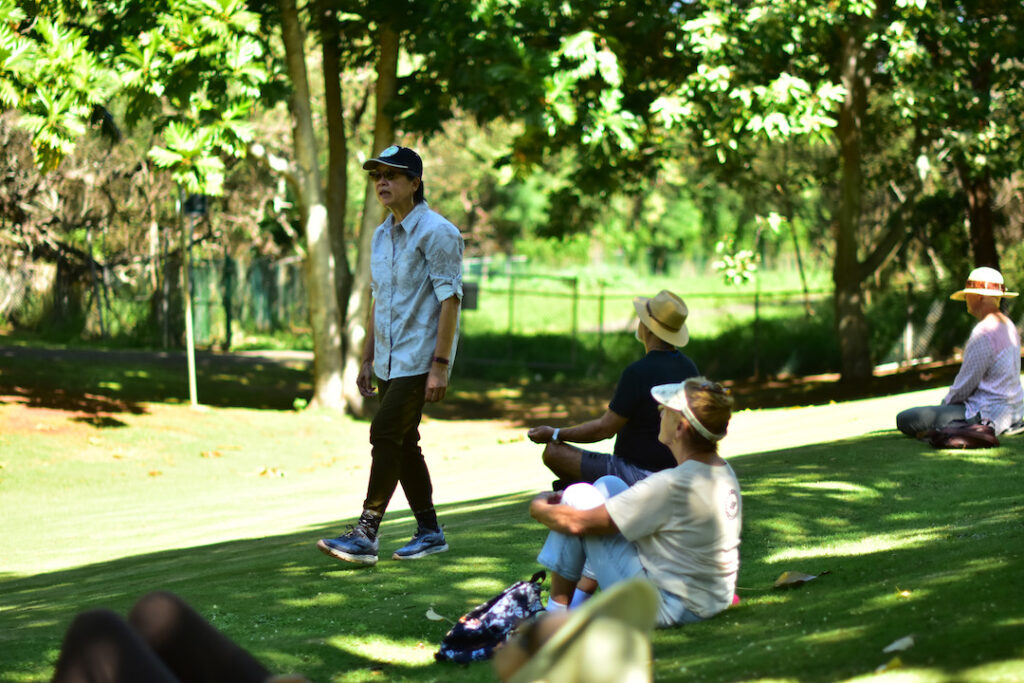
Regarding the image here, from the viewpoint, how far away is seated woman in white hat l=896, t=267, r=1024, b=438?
918 centimetres

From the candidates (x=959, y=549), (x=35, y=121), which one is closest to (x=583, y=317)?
(x=35, y=121)

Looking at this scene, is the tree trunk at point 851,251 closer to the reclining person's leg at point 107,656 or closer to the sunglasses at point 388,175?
the sunglasses at point 388,175

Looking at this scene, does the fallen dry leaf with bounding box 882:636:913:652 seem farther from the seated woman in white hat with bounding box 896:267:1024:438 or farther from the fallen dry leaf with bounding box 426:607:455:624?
the seated woman in white hat with bounding box 896:267:1024:438

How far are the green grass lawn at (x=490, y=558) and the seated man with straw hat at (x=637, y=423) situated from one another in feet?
2.51

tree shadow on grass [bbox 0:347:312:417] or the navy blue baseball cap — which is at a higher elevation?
the navy blue baseball cap

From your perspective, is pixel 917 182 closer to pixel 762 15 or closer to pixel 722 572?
pixel 762 15

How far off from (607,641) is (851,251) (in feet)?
70.0

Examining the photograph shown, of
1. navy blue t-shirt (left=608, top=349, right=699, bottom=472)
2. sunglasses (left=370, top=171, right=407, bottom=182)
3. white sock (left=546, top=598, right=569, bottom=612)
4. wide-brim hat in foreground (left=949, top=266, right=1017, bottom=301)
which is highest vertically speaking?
sunglasses (left=370, top=171, right=407, bottom=182)

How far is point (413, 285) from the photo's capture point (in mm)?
6754

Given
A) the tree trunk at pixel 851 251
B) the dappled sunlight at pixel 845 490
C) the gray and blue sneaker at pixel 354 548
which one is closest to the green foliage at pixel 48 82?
the gray and blue sneaker at pixel 354 548

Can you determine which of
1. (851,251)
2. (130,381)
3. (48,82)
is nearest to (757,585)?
(48,82)

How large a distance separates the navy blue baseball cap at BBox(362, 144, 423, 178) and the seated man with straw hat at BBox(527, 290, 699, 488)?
1512mm

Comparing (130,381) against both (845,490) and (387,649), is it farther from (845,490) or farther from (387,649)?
(387,649)

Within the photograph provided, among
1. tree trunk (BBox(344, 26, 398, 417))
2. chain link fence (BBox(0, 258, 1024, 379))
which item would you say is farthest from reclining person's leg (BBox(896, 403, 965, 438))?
chain link fence (BBox(0, 258, 1024, 379))
